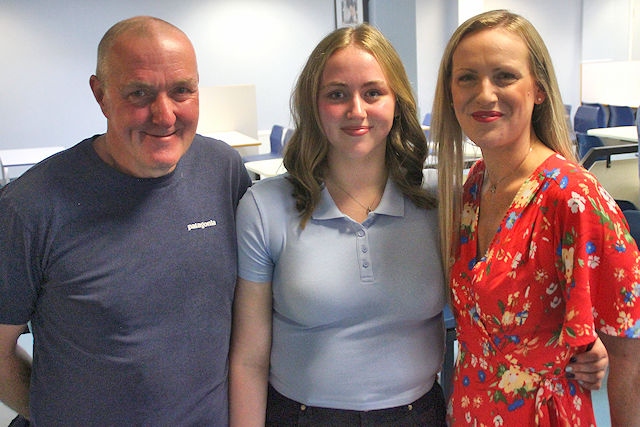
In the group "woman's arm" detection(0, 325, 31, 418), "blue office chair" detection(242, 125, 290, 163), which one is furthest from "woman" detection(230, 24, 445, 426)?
"blue office chair" detection(242, 125, 290, 163)

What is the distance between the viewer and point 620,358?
3.91ft

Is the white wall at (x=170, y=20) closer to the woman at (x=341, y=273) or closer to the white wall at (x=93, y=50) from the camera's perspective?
the white wall at (x=93, y=50)

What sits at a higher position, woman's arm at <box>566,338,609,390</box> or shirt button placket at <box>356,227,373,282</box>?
shirt button placket at <box>356,227,373,282</box>

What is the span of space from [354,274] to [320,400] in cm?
30

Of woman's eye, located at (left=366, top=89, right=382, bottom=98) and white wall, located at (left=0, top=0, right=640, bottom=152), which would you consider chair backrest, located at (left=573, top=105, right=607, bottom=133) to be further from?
woman's eye, located at (left=366, top=89, right=382, bottom=98)

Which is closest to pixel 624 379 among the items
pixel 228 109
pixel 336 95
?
pixel 336 95

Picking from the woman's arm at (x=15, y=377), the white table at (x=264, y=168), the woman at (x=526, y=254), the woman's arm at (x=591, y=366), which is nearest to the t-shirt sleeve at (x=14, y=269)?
the woman's arm at (x=15, y=377)

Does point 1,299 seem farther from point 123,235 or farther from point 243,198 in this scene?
point 243,198

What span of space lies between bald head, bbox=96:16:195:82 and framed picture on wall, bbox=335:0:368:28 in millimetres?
2504

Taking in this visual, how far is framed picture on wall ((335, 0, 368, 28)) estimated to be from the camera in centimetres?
359

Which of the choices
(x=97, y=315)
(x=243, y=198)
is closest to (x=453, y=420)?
(x=243, y=198)

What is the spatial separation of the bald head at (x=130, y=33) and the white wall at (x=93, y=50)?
25.0ft

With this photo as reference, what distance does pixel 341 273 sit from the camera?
129cm

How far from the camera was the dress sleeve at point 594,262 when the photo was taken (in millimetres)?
1095
